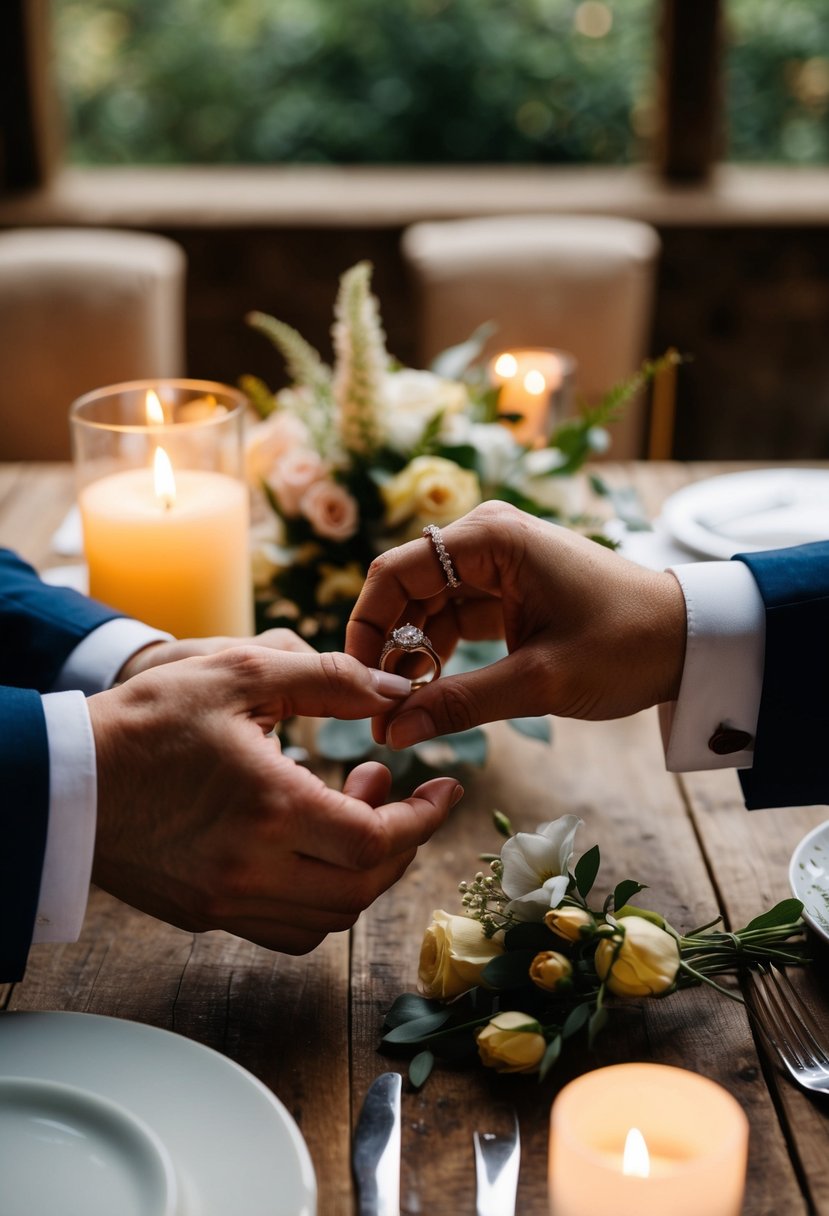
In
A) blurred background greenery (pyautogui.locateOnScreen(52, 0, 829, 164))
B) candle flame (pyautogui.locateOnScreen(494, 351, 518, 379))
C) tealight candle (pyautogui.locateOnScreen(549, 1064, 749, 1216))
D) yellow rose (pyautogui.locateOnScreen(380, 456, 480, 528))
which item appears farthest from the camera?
blurred background greenery (pyautogui.locateOnScreen(52, 0, 829, 164))

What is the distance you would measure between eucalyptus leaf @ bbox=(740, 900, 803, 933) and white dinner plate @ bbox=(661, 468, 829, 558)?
1.43ft

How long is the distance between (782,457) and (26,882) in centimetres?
292

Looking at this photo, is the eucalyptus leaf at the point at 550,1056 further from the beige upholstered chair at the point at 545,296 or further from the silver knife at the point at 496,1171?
the beige upholstered chair at the point at 545,296

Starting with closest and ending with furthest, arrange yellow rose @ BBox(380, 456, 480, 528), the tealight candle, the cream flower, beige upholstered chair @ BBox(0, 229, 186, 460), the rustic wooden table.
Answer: the tealight candle
the rustic wooden table
yellow rose @ BBox(380, 456, 480, 528)
the cream flower
beige upholstered chair @ BBox(0, 229, 186, 460)

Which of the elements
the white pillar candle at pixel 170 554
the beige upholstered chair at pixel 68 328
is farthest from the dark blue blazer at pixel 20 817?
the beige upholstered chair at pixel 68 328

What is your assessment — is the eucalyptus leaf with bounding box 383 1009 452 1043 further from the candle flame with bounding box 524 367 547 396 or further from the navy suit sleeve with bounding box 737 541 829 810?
the candle flame with bounding box 524 367 547 396

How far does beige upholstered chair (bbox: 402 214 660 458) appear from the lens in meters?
2.11

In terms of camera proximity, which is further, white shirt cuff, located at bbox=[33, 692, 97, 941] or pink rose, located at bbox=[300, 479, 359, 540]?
pink rose, located at bbox=[300, 479, 359, 540]

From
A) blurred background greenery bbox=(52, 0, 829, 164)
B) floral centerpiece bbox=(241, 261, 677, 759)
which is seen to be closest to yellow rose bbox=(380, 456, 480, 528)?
floral centerpiece bbox=(241, 261, 677, 759)

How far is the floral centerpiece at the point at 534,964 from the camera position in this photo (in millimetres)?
650

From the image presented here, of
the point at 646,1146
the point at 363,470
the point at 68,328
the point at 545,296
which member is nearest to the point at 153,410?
the point at 363,470

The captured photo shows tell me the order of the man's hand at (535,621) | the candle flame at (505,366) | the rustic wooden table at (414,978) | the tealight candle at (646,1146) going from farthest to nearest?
the candle flame at (505,366)
the man's hand at (535,621)
the rustic wooden table at (414,978)
the tealight candle at (646,1146)

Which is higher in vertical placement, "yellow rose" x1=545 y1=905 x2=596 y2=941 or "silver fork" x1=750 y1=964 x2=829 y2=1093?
"yellow rose" x1=545 y1=905 x2=596 y2=941

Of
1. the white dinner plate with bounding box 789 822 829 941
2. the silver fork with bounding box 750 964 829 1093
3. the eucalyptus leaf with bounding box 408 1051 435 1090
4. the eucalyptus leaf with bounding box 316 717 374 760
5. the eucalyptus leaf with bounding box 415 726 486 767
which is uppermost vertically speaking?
the white dinner plate with bounding box 789 822 829 941
